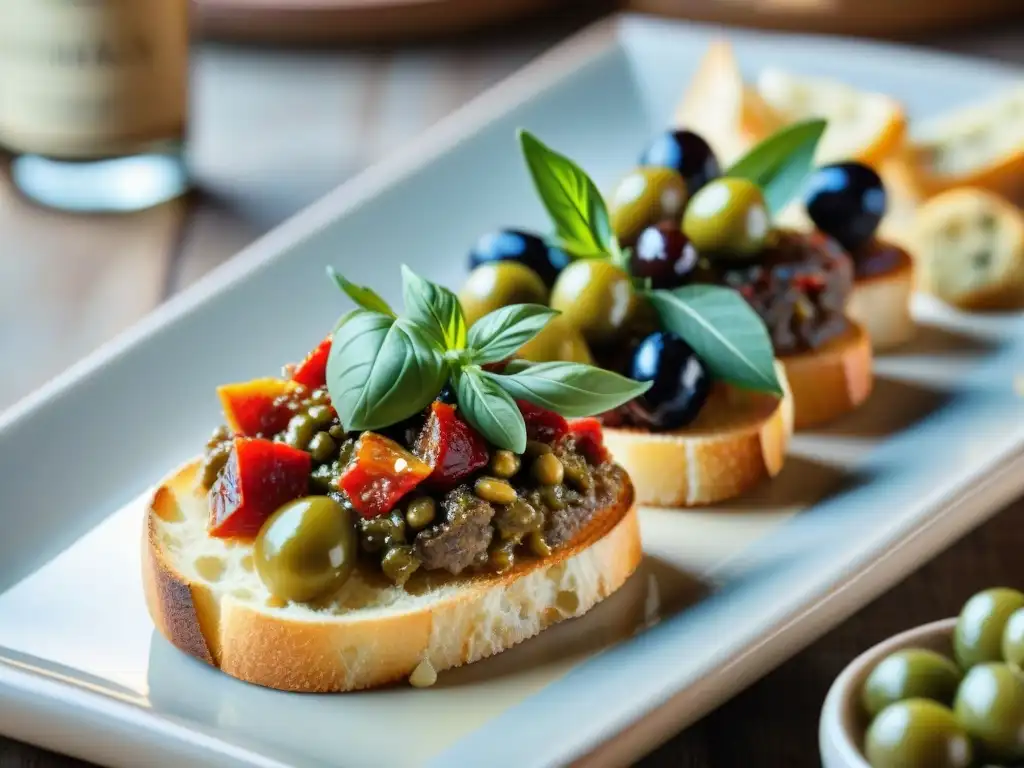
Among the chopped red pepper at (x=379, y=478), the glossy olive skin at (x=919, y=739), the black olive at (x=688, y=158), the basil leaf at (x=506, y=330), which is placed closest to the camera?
the glossy olive skin at (x=919, y=739)

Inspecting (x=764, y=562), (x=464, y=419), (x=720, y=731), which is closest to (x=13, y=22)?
(x=464, y=419)

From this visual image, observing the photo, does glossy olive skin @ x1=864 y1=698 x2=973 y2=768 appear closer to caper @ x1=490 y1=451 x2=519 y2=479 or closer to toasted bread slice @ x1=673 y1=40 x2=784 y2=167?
caper @ x1=490 y1=451 x2=519 y2=479

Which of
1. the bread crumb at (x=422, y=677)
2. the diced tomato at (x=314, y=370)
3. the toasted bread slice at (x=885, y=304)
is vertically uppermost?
the diced tomato at (x=314, y=370)

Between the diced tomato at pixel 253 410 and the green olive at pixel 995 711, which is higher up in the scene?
the diced tomato at pixel 253 410

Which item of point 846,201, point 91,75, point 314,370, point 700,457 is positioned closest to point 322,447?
point 314,370

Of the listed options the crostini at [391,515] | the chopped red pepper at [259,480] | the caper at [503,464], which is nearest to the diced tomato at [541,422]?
the crostini at [391,515]

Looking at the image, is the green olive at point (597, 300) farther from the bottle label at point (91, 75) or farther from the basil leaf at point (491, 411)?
the bottle label at point (91, 75)
